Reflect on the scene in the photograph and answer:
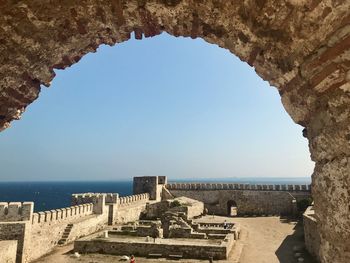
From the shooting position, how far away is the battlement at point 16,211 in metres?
A: 17.7

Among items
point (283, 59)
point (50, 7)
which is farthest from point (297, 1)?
point (50, 7)

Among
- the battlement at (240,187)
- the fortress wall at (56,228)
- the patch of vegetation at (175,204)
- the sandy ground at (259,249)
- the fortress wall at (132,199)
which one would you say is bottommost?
the sandy ground at (259,249)

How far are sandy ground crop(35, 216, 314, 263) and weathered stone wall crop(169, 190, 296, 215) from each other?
7566mm

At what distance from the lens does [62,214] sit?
21.3m

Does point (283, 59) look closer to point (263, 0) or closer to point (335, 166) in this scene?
point (263, 0)

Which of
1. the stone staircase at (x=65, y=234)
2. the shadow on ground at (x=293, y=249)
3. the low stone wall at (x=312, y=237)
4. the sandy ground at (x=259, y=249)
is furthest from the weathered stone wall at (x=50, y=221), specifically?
the low stone wall at (x=312, y=237)

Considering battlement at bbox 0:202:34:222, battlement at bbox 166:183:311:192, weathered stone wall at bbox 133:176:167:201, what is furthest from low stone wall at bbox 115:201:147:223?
battlement at bbox 0:202:34:222

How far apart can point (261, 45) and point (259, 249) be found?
17.8m

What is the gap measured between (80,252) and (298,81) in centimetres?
1807

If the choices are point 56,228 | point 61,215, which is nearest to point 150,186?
point 61,215

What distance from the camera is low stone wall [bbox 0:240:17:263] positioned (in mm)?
14891

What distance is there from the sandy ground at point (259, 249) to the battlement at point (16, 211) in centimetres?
255

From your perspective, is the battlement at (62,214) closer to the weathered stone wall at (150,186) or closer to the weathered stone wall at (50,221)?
the weathered stone wall at (50,221)

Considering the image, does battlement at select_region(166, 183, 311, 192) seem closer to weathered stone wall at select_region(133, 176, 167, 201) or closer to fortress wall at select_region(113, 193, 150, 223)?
weathered stone wall at select_region(133, 176, 167, 201)
